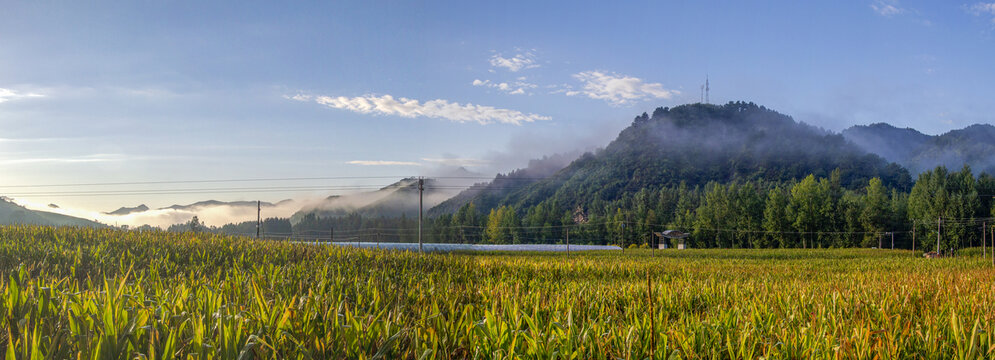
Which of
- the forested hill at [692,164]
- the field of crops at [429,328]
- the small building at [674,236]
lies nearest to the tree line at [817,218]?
the small building at [674,236]

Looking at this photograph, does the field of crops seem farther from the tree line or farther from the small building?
the tree line

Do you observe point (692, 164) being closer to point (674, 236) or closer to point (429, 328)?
point (674, 236)

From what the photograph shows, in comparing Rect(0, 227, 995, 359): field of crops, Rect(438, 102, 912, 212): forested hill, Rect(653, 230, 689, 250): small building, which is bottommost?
Rect(653, 230, 689, 250): small building

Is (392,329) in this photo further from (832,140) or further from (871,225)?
(832,140)

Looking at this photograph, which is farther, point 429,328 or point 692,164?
point 692,164

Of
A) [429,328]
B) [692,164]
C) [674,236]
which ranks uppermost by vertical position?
[692,164]

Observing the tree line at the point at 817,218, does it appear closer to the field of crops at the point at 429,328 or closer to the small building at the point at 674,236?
the small building at the point at 674,236

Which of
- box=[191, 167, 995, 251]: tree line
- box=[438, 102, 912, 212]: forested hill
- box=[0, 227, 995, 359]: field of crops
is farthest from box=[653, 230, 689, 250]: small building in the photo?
box=[438, 102, 912, 212]: forested hill

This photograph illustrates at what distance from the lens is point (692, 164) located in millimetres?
170750

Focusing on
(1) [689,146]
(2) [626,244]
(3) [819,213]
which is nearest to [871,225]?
(3) [819,213]

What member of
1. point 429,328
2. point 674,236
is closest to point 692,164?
point 674,236

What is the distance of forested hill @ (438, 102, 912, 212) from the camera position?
148000 millimetres

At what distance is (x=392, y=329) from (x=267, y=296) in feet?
11.5

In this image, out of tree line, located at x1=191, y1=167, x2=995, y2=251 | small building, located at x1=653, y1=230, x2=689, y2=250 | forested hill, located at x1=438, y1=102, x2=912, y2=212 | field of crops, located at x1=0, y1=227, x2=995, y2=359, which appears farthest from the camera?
forested hill, located at x1=438, y1=102, x2=912, y2=212
